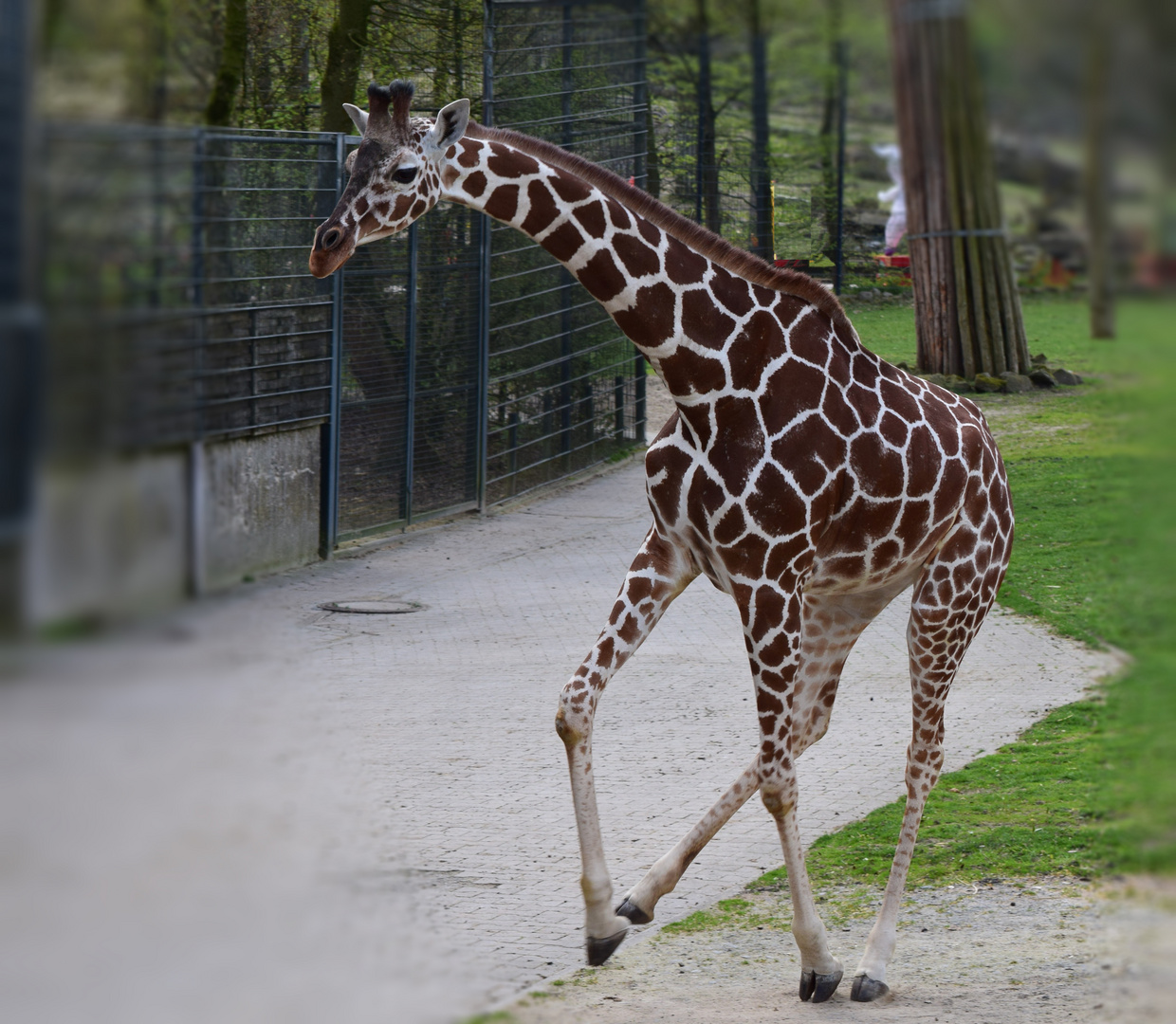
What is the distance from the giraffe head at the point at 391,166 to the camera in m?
3.19

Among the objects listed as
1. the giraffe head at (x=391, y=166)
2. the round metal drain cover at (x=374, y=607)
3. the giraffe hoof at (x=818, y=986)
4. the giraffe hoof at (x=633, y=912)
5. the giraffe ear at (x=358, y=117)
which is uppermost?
the giraffe ear at (x=358, y=117)

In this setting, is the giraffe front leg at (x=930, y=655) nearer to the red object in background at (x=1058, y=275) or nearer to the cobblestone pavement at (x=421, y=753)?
the cobblestone pavement at (x=421, y=753)

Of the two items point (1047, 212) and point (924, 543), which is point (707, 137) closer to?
point (1047, 212)

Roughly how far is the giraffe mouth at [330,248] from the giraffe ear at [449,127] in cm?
42

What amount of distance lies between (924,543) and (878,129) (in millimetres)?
3193

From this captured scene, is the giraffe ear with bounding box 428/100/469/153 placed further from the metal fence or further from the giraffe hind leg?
the giraffe hind leg

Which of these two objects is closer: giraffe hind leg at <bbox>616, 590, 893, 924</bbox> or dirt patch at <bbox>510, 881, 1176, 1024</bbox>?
dirt patch at <bbox>510, 881, 1176, 1024</bbox>

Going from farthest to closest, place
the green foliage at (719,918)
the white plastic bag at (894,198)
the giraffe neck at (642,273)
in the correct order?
the green foliage at (719,918) → the giraffe neck at (642,273) → the white plastic bag at (894,198)

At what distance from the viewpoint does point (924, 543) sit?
413 cm

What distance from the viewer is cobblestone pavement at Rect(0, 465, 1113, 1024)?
94 cm

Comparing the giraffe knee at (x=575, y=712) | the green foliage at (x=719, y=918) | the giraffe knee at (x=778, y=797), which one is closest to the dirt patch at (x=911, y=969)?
the green foliage at (x=719, y=918)

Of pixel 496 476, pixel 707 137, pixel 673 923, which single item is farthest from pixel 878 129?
pixel 496 476

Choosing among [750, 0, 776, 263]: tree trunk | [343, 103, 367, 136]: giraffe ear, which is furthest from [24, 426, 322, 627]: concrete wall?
[343, 103, 367, 136]: giraffe ear

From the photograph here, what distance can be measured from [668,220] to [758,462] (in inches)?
26.1
